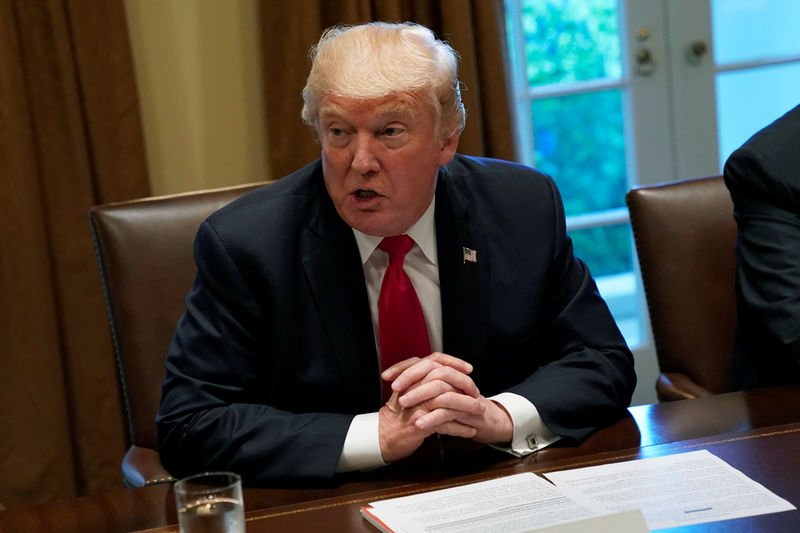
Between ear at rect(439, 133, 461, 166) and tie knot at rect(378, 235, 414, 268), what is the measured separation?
0.18 meters

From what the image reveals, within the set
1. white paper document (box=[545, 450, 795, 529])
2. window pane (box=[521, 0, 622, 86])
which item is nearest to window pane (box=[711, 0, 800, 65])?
window pane (box=[521, 0, 622, 86])

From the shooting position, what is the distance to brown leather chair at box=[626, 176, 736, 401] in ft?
7.44

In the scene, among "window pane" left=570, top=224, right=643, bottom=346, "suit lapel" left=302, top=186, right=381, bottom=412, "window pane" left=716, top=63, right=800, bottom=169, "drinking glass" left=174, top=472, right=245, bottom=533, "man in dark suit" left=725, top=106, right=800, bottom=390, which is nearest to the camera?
"drinking glass" left=174, top=472, right=245, bottom=533

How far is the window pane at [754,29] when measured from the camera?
3863 millimetres

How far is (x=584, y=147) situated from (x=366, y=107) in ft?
7.71

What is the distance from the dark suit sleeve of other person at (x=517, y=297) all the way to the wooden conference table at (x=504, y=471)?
0.68 ft

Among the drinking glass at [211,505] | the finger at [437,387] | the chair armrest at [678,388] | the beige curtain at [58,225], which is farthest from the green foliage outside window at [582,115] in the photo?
the drinking glass at [211,505]

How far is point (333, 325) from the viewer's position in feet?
6.13

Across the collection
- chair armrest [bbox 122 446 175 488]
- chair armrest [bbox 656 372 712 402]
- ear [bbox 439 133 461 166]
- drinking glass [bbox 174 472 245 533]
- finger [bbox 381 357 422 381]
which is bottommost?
chair armrest [bbox 656 372 712 402]

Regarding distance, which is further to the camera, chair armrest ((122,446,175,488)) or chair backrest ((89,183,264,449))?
chair backrest ((89,183,264,449))

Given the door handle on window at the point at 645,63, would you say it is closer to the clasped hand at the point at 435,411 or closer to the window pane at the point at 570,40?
the window pane at the point at 570,40

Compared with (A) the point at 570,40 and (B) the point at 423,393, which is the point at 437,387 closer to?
(B) the point at 423,393

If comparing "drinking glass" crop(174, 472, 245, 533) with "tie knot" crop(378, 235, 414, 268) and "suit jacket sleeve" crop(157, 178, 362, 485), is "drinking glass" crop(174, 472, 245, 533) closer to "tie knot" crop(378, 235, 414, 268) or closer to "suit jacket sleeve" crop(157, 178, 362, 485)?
"suit jacket sleeve" crop(157, 178, 362, 485)

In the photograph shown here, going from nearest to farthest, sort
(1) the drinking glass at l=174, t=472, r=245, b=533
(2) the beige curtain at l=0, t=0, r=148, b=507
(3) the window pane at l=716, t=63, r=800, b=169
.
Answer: (1) the drinking glass at l=174, t=472, r=245, b=533
(2) the beige curtain at l=0, t=0, r=148, b=507
(3) the window pane at l=716, t=63, r=800, b=169
